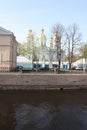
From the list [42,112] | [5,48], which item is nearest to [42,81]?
[5,48]

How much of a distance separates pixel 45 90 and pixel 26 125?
14.8m

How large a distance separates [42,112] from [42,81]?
39.8 feet

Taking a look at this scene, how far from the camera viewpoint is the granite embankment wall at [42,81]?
28820mm

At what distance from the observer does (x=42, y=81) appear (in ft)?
97.6

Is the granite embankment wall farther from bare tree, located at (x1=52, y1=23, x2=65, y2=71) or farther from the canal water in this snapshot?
bare tree, located at (x1=52, y1=23, x2=65, y2=71)

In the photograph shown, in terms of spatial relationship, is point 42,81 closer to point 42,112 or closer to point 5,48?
point 5,48

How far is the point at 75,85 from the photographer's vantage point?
3058cm

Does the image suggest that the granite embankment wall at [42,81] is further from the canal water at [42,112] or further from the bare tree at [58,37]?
the bare tree at [58,37]

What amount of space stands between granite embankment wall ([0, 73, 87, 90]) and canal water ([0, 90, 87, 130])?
2556 millimetres

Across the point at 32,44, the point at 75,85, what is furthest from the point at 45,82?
the point at 32,44

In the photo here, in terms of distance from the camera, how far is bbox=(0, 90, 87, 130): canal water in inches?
556

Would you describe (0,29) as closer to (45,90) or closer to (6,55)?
(6,55)

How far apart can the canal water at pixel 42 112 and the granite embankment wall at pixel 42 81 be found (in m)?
2.56

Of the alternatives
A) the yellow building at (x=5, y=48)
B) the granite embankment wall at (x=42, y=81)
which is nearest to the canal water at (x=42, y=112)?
the granite embankment wall at (x=42, y=81)
